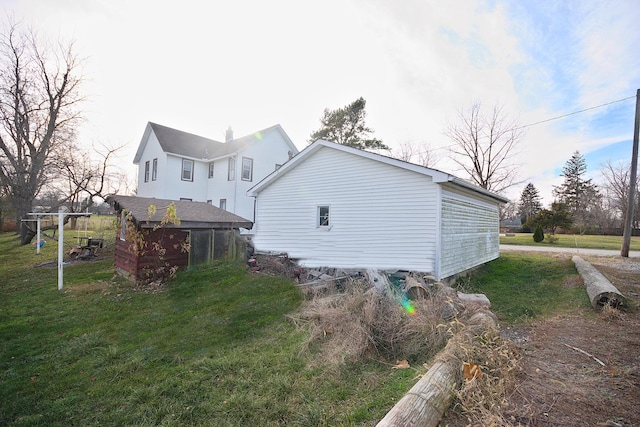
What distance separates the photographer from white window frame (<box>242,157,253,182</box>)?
18500 millimetres

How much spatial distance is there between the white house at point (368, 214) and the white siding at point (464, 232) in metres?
0.03

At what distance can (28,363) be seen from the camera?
441cm

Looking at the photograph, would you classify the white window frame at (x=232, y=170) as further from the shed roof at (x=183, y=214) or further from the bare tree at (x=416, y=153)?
the bare tree at (x=416, y=153)

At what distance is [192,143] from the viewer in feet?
68.7

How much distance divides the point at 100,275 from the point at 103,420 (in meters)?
9.02

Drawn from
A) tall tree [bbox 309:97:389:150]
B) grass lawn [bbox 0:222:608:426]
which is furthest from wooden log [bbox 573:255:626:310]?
tall tree [bbox 309:97:389:150]

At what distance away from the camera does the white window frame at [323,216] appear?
397 inches

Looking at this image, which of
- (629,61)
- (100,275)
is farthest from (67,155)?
(629,61)

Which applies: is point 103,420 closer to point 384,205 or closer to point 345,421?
point 345,421

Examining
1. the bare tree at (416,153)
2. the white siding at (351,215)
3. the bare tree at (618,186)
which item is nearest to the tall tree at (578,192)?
the bare tree at (618,186)

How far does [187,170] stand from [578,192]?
180ft

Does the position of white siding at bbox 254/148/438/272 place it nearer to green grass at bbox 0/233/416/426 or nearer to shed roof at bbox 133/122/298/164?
green grass at bbox 0/233/416/426

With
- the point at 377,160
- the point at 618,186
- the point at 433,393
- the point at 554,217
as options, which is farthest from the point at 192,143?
the point at 618,186

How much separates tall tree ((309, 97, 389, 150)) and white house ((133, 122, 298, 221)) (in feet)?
22.4
